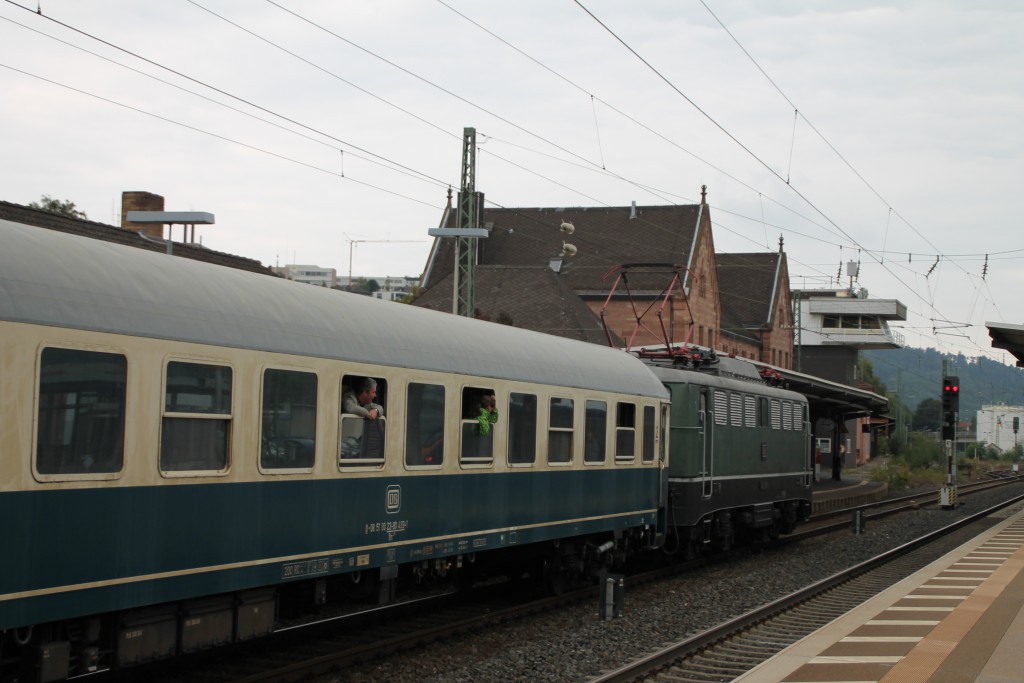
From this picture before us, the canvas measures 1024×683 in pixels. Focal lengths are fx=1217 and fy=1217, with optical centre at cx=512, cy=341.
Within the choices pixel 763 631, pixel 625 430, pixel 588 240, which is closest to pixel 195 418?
pixel 763 631

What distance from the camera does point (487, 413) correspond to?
1291cm

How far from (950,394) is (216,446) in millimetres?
31530

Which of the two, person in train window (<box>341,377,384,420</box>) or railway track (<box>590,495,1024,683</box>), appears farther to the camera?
railway track (<box>590,495,1024,683</box>)

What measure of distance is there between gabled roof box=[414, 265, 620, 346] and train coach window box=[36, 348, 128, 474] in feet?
141

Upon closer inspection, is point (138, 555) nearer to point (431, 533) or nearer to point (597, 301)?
point (431, 533)

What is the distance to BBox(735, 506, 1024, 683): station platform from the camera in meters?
10.5

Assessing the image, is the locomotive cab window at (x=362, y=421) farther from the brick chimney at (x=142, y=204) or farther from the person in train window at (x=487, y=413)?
the brick chimney at (x=142, y=204)

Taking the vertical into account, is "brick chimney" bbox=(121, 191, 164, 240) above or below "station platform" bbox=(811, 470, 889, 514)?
above

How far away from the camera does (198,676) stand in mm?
10172

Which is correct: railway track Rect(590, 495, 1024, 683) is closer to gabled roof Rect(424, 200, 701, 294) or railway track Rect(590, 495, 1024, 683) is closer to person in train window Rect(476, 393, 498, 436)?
person in train window Rect(476, 393, 498, 436)

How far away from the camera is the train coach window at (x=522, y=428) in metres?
13.5

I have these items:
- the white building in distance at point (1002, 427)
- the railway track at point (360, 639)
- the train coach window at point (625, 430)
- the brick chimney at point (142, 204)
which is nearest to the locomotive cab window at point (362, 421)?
the railway track at point (360, 639)

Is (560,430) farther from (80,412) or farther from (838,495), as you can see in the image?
(838,495)

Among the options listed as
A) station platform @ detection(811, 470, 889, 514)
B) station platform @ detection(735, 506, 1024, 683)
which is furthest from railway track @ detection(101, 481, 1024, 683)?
station platform @ detection(811, 470, 889, 514)
